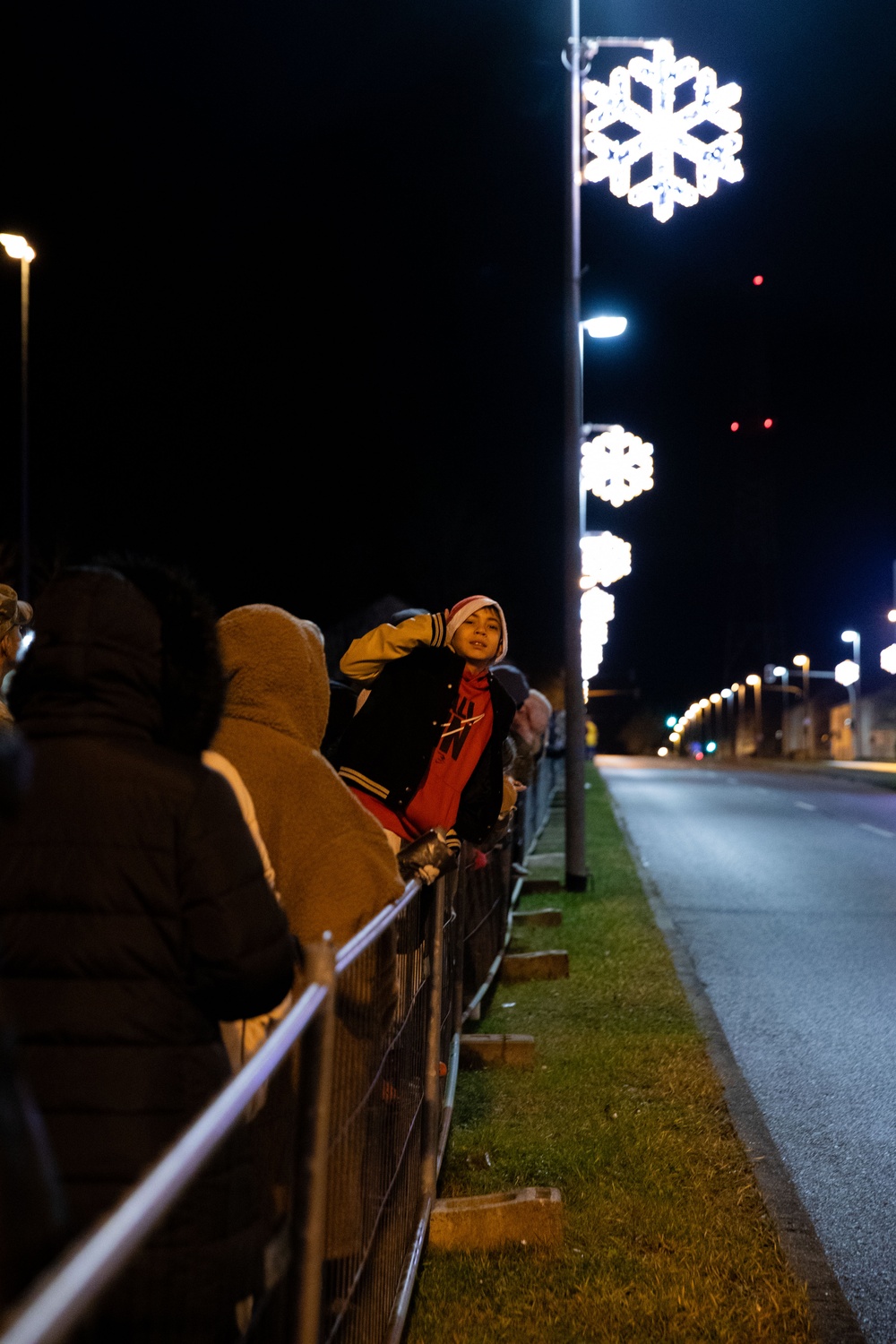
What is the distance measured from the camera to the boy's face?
192 inches

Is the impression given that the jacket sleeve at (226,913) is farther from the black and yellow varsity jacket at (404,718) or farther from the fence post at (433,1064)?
the black and yellow varsity jacket at (404,718)

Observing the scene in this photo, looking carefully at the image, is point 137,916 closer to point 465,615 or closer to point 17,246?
point 465,615

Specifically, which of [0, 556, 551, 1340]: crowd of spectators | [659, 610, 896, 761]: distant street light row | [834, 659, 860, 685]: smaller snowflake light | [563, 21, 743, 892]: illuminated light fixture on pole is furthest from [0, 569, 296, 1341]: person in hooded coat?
[834, 659, 860, 685]: smaller snowflake light

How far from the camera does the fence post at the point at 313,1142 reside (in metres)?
1.93

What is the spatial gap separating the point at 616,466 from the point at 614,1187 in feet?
36.2

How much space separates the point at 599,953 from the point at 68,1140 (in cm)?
716

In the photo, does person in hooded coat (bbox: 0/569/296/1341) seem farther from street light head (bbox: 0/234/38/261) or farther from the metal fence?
street light head (bbox: 0/234/38/261)

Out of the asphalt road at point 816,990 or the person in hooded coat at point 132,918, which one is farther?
the asphalt road at point 816,990

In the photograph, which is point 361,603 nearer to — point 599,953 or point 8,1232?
point 599,953

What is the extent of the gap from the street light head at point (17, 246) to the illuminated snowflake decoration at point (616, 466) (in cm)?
1262

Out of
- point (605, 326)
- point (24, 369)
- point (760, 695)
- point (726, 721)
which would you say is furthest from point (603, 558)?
point (726, 721)

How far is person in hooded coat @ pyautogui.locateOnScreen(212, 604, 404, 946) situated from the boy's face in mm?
1784

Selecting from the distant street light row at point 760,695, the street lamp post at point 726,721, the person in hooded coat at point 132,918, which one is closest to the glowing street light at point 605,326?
the person in hooded coat at point 132,918

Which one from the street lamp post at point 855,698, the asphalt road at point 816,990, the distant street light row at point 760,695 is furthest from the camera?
the street lamp post at point 855,698
